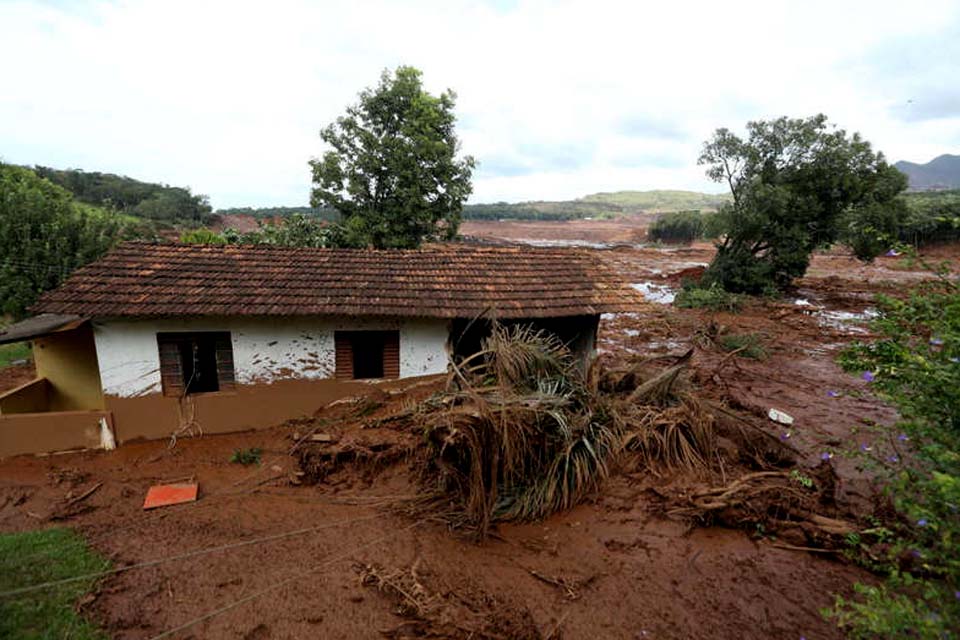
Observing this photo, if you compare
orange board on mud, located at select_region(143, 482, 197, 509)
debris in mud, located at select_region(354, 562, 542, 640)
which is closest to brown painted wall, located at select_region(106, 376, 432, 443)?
orange board on mud, located at select_region(143, 482, 197, 509)

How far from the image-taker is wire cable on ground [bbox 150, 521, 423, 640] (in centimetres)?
512

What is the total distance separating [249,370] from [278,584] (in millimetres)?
5217

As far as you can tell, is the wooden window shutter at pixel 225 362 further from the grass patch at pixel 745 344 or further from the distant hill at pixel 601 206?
the distant hill at pixel 601 206

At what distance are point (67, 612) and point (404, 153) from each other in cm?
1670

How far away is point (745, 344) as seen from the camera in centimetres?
1683

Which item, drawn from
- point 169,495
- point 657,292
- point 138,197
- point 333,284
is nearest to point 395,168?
point 333,284

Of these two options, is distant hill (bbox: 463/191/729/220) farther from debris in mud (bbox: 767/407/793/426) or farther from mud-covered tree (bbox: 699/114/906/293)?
debris in mud (bbox: 767/407/793/426)

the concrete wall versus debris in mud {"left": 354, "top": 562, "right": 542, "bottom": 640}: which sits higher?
the concrete wall

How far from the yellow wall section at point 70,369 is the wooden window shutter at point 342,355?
268 inches

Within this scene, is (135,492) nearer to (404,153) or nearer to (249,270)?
(249,270)

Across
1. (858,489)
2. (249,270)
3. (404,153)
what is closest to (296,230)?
(404,153)

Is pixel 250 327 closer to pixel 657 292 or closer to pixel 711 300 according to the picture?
pixel 711 300

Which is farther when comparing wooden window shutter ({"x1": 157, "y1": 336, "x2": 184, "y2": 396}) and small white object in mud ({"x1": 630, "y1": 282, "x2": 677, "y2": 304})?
small white object in mud ({"x1": 630, "y1": 282, "x2": 677, "y2": 304})

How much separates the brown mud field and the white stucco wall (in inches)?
38.7
